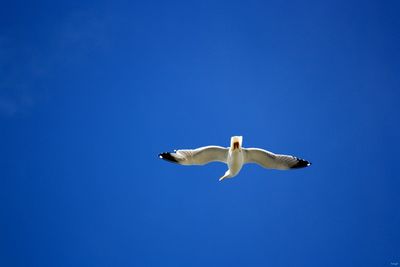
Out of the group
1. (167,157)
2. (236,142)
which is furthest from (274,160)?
(167,157)

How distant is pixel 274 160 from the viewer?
11211 mm

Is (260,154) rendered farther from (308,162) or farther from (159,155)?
(159,155)

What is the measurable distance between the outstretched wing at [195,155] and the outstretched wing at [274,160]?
505 millimetres

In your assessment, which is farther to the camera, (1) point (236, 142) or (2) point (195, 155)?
(2) point (195, 155)

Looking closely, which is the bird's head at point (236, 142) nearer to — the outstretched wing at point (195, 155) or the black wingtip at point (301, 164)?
the outstretched wing at point (195, 155)

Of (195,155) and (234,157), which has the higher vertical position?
(195,155)

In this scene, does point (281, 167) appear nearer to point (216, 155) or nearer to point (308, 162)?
point (308, 162)

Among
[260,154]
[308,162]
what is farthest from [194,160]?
[308,162]

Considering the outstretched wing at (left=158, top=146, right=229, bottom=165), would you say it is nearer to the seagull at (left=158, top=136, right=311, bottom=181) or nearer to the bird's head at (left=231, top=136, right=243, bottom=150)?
the seagull at (left=158, top=136, right=311, bottom=181)

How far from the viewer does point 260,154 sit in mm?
11094

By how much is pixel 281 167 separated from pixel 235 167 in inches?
38.7

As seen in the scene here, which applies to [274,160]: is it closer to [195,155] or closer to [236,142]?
[236,142]

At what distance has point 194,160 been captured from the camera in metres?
11.2

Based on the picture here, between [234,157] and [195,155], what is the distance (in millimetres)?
769
